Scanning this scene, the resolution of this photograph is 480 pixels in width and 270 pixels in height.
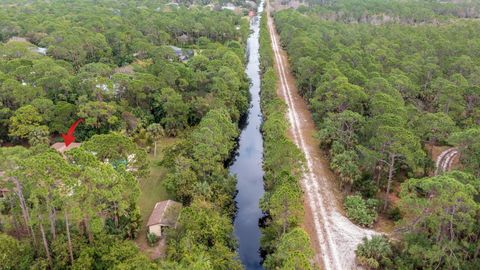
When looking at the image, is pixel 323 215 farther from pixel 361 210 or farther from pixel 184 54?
pixel 184 54

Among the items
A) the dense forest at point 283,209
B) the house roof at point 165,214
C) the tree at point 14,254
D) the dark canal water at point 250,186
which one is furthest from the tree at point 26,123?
the dense forest at point 283,209

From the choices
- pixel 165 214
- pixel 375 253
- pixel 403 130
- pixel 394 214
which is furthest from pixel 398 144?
pixel 165 214

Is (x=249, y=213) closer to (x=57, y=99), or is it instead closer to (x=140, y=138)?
(x=140, y=138)

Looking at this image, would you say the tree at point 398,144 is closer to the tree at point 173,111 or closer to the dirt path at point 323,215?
the dirt path at point 323,215

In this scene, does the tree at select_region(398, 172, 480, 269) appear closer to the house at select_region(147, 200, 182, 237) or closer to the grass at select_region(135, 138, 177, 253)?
the house at select_region(147, 200, 182, 237)

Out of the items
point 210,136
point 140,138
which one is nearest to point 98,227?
point 210,136

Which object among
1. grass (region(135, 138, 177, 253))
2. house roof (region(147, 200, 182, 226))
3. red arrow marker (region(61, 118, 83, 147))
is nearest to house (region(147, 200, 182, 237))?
house roof (region(147, 200, 182, 226))

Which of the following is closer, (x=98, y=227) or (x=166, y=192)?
(x=98, y=227)
